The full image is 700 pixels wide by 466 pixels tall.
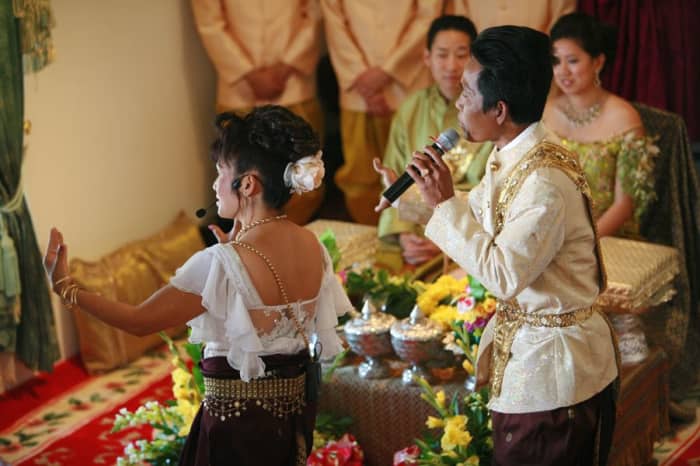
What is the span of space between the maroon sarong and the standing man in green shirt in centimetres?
173

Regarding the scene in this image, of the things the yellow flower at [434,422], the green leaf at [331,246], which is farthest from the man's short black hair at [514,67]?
the green leaf at [331,246]

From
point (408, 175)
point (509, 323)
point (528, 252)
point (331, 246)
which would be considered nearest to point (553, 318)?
point (509, 323)

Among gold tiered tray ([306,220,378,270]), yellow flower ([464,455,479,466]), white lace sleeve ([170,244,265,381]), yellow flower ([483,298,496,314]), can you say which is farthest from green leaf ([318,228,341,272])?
white lace sleeve ([170,244,265,381])

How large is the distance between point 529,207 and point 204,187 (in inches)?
128

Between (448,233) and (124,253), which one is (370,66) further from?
(448,233)

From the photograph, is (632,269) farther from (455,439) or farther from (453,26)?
(453,26)

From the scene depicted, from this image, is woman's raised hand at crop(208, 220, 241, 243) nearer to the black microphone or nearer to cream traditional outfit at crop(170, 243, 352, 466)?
cream traditional outfit at crop(170, 243, 352, 466)

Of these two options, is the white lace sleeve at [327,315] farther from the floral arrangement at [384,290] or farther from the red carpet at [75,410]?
the red carpet at [75,410]

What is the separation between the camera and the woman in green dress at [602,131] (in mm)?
3717

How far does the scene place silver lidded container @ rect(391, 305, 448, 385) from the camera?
2.96 meters

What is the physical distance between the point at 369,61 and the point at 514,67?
2.85 metres

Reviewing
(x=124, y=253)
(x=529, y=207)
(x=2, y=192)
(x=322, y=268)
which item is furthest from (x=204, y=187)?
(x=529, y=207)

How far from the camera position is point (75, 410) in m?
3.88

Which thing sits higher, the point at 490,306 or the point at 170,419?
the point at 490,306
